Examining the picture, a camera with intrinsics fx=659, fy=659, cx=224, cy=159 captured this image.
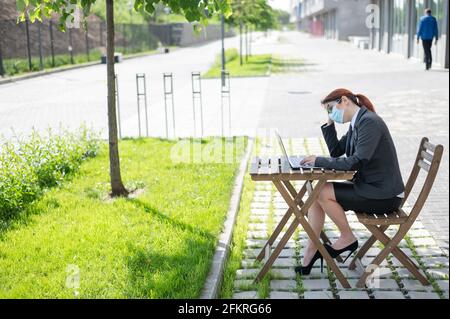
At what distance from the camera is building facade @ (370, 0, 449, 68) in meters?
23.2

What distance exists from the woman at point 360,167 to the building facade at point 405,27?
61.4 ft

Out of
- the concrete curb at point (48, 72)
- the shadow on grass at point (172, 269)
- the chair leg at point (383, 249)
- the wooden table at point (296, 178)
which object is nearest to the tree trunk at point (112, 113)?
the shadow on grass at point (172, 269)

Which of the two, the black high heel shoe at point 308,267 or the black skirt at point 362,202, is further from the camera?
the black high heel shoe at point 308,267

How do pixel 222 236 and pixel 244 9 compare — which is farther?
pixel 244 9

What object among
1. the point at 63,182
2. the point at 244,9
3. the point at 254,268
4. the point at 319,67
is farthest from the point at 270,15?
the point at 254,268

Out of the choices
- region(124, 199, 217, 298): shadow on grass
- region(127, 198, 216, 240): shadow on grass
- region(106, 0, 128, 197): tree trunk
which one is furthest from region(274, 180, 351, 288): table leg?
region(106, 0, 128, 197): tree trunk

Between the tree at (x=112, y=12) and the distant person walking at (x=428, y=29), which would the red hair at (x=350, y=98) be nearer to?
the tree at (x=112, y=12)

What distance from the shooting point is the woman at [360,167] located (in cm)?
481

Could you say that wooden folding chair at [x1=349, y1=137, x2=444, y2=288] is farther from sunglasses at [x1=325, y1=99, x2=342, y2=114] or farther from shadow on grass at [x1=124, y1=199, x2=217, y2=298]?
shadow on grass at [x1=124, y1=199, x2=217, y2=298]

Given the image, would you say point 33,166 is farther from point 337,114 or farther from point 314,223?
point 337,114

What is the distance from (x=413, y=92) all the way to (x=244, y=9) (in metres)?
14.6

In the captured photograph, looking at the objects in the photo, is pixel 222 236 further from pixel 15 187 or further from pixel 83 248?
pixel 15 187

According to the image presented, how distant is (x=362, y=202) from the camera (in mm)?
4930

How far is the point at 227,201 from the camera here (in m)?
7.08
